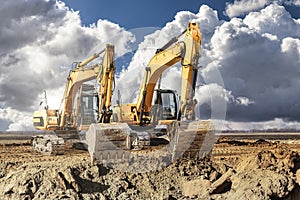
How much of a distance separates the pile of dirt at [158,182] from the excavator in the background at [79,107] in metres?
4.27

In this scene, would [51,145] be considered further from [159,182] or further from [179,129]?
[159,182]

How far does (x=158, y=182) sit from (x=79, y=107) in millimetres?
6765

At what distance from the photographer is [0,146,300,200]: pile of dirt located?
7852 millimetres

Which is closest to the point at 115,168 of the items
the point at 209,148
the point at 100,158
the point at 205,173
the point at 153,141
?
the point at 100,158

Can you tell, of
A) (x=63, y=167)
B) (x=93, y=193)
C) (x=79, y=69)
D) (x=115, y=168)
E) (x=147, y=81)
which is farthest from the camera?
(x=79, y=69)

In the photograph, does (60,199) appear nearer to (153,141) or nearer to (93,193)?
(93,193)

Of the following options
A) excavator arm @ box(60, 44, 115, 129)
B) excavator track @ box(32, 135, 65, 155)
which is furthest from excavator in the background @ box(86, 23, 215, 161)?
excavator track @ box(32, 135, 65, 155)

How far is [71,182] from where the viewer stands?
8.12m

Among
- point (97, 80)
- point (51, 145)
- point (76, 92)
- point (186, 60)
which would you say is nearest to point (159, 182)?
point (186, 60)

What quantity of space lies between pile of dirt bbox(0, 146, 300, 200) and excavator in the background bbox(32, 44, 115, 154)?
4269 millimetres

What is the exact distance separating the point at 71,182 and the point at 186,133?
13.1ft

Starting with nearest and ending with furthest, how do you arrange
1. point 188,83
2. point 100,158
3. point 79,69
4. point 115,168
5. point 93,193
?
point 93,193, point 115,168, point 100,158, point 188,83, point 79,69

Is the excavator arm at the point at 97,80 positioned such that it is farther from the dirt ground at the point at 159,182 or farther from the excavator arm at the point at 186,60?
the dirt ground at the point at 159,182

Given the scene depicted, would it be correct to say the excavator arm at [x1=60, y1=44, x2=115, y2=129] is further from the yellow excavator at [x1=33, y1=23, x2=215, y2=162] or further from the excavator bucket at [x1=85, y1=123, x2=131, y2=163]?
the excavator bucket at [x1=85, y1=123, x2=131, y2=163]
